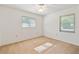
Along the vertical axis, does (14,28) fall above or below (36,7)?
below

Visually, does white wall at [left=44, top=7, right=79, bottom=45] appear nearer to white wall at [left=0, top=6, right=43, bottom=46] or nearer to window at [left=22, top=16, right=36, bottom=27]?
white wall at [left=0, top=6, right=43, bottom=46]

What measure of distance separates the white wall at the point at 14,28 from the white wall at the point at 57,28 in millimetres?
136

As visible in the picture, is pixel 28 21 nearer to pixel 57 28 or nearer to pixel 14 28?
pixel 14 28

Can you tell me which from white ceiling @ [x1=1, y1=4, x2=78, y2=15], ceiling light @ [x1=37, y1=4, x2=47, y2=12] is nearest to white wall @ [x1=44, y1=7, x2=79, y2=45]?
white ceiling @ [x1=1, y1=4, x2=78, y2=15]

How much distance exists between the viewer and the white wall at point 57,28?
1373 mm

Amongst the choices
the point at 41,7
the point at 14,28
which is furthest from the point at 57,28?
the point at 14,28

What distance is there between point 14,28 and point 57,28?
77 centimetres

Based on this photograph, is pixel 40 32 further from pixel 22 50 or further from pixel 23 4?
pixel 23 4

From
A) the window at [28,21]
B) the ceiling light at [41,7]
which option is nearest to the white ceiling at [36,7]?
the ceiling light at [41,7]

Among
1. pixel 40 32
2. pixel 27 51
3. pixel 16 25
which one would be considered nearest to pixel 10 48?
pixel 27 51

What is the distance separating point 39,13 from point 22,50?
0.72m

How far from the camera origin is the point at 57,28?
1.53 metres

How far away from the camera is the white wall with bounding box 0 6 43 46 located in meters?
1.37

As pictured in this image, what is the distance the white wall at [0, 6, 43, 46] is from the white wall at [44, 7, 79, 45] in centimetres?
14
